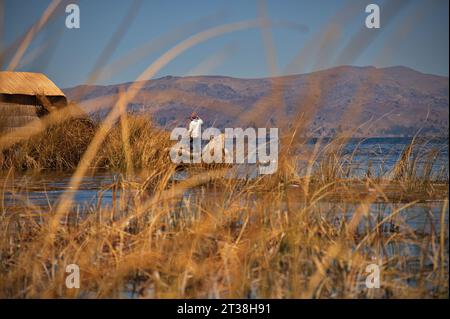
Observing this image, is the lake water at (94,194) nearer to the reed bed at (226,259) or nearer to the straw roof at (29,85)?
the reed bed at (226,259)

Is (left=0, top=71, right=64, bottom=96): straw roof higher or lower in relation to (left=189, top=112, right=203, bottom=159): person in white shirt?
higher

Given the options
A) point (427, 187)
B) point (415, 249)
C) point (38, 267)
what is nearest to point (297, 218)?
point (415, 249)

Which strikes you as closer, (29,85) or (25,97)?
(25,97)

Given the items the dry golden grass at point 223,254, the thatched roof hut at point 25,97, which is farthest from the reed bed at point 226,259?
the thatched roof hut at point 25,97

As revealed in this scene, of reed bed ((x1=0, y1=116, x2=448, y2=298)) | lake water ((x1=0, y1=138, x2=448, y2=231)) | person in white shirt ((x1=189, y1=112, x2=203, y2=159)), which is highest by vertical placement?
person in white shirt ((x1=189, y1=112, x2=203, y2=159))

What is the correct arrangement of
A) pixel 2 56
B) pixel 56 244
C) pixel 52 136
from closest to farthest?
1. pixel 2 56
2. pixel 56 244
3. pixel 52 136

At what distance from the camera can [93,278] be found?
145 inches

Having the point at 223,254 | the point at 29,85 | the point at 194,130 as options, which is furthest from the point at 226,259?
the point at 29,85

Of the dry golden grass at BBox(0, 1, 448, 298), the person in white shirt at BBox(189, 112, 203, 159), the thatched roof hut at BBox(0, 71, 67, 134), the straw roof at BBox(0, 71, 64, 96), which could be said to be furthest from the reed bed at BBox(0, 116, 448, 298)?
the straw roof at BBox(0, 71, 64, 96)

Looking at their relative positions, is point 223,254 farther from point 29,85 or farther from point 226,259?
point 29,85

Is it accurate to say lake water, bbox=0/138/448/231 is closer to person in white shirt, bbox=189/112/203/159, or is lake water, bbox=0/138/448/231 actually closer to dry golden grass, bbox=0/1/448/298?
dry golden grass, bbox=0/1/448/298

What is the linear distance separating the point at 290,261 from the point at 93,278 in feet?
4.03

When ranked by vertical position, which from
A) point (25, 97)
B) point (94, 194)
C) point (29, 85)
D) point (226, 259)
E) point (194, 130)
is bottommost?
point (226, 259)
